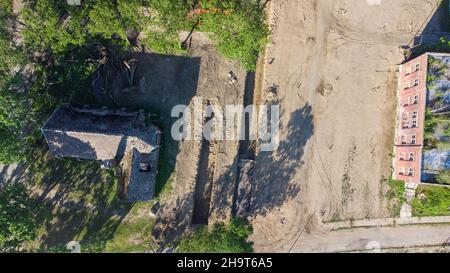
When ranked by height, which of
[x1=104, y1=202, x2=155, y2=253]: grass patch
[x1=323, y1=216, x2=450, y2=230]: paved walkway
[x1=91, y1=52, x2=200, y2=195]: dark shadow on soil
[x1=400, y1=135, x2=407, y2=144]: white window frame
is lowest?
[x1=104, y1=202, x2=155, y2=253]: grass patch

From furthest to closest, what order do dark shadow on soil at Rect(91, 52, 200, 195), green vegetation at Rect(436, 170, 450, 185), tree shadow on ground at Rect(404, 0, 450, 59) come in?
tree shadow on ground at Rect(404, 0, 450, 59)
dark shadow on soil at Rect(91, 52, 200, 195)
green vegetation at Rect(436, 170, 450, 185)

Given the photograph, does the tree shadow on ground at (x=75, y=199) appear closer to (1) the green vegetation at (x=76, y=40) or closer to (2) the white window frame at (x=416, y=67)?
(1) the green vegetation at (x=76, y=40)

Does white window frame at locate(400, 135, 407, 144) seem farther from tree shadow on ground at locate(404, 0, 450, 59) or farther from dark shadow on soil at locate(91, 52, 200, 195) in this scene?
dark shadow on soil at locate(91, 52, 200, 195)

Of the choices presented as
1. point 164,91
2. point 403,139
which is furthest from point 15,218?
point 403,139

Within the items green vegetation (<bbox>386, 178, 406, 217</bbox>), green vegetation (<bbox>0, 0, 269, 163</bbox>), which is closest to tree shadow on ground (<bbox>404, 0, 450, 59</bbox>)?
green vegetation (<bbox>386, 178, 406, 217</bbox>)

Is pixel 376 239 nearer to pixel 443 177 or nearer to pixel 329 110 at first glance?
pixel 443 177
